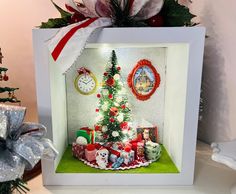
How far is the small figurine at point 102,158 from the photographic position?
821mm

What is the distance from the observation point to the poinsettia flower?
720 mm

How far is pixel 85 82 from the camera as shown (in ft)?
3.18

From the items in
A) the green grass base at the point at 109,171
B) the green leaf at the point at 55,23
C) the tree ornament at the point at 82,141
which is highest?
the green leaf at the point at 55,23

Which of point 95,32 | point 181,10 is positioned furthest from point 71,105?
point 181,10

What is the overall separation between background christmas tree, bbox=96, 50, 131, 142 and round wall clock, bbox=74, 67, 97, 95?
4 centimetres

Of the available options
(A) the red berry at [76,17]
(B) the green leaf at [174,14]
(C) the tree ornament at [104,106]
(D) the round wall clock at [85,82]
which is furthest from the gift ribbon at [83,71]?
(B) the green leaf at [174,14]

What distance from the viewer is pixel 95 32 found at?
70 cm

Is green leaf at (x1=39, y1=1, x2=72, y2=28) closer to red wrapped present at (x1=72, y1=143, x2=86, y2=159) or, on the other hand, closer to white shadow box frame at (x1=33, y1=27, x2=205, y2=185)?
white shadow box frame at (x1=33, y1=27, x2=205, y2=185)

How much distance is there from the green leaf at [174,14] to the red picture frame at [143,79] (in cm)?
24

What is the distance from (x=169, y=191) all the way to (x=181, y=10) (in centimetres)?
47

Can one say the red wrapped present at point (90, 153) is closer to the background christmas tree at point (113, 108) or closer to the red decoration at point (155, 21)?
the background christmas tree at point (113, 108)

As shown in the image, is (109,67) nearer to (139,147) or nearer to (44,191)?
(139,147)

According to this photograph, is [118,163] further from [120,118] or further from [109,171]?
[120,118]

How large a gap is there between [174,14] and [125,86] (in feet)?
1.06
